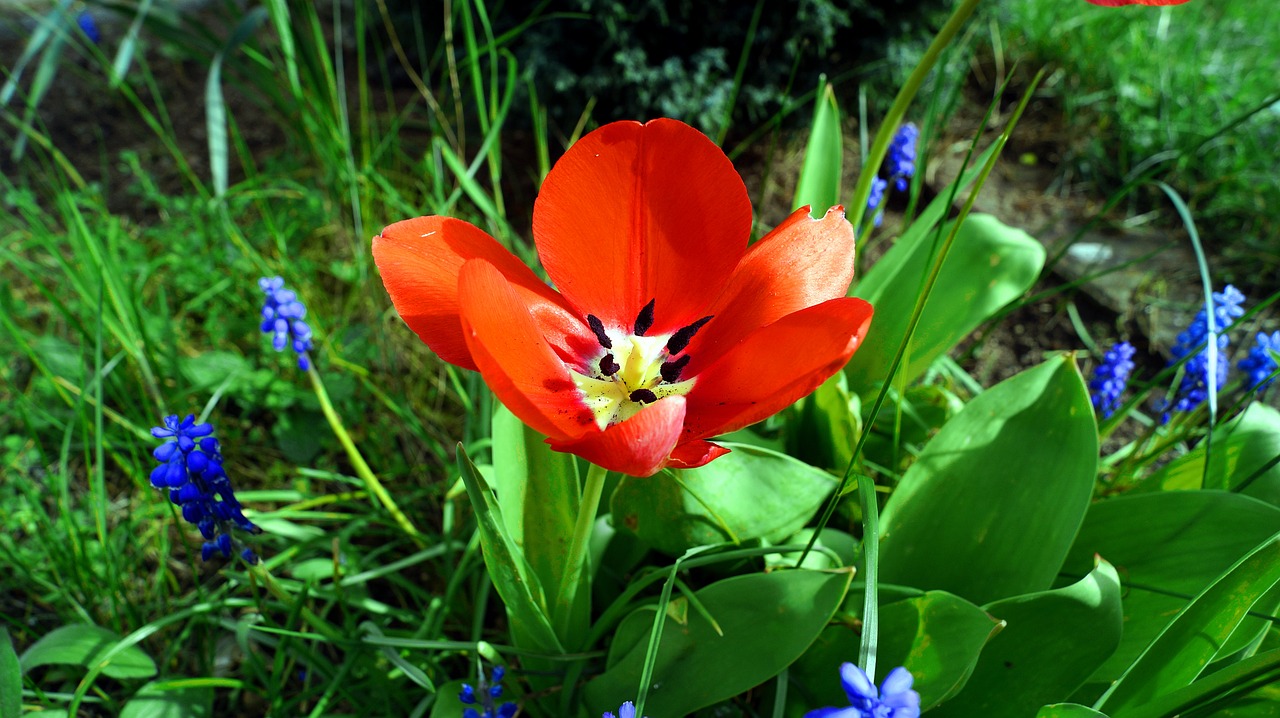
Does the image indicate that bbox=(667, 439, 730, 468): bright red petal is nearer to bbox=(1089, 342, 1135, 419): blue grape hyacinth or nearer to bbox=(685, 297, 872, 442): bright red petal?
bbox=(685, 297, 872, 442): bright red petal

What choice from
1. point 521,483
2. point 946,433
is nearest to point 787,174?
point 946,433

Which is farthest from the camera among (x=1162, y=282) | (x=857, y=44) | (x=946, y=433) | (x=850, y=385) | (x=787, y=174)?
(x=787, y=174)

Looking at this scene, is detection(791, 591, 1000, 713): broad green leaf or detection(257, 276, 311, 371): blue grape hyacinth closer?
detection(791, 591, 1000, 713): broad green leaf

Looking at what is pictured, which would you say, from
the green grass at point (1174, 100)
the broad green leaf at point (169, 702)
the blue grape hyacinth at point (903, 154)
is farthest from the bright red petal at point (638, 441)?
the green grass at point (1174, 100)

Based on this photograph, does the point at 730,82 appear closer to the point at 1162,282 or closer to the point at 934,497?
the point at 1162,282

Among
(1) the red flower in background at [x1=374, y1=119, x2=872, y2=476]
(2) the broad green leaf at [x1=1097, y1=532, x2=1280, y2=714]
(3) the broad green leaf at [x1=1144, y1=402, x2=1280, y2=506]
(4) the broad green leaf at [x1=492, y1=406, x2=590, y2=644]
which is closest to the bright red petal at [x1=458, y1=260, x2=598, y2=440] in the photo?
(1) the red flower in background at [x1=374, y1=119, x2=872, y2=476]

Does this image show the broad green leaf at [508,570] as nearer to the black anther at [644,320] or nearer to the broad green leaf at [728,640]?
the broad green leaf at [728,640]

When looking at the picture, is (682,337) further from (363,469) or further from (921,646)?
(363,469)
